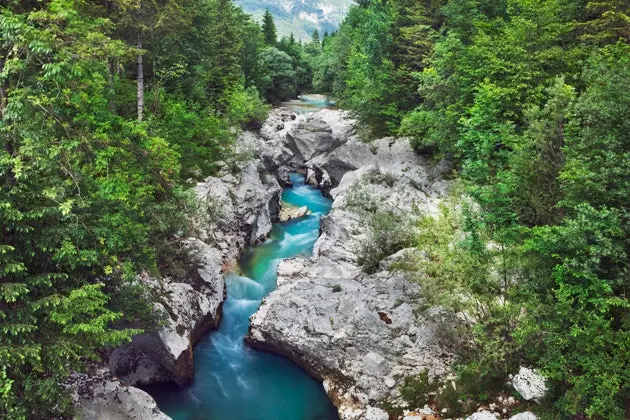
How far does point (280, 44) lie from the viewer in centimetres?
6078

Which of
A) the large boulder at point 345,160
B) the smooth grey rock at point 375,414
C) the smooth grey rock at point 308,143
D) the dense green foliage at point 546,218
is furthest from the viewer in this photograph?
the smooth grey rock at point 308,143

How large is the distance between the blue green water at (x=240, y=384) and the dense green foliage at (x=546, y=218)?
5.85 m

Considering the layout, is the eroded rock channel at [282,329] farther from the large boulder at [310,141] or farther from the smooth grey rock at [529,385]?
the large boulder at [310,141]

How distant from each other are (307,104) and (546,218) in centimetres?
4719

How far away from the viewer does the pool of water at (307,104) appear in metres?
50.7

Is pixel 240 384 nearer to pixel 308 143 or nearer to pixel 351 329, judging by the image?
pixel 351 329

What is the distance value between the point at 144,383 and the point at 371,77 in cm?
2554

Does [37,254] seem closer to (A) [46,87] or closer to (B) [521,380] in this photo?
(A) [46,87]

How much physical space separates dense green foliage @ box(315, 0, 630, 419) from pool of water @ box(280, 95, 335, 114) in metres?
31.3

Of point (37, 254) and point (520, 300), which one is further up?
point (37, 254)

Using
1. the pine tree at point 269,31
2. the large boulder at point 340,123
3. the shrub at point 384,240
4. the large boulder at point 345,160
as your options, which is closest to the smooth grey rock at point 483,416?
the shrub at point 384,240

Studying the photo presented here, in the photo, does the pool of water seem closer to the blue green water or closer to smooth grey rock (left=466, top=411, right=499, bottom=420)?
the blue green water

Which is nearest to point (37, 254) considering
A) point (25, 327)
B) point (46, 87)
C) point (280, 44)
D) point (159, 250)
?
point (25, 327)

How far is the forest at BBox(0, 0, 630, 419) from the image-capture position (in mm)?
8305
